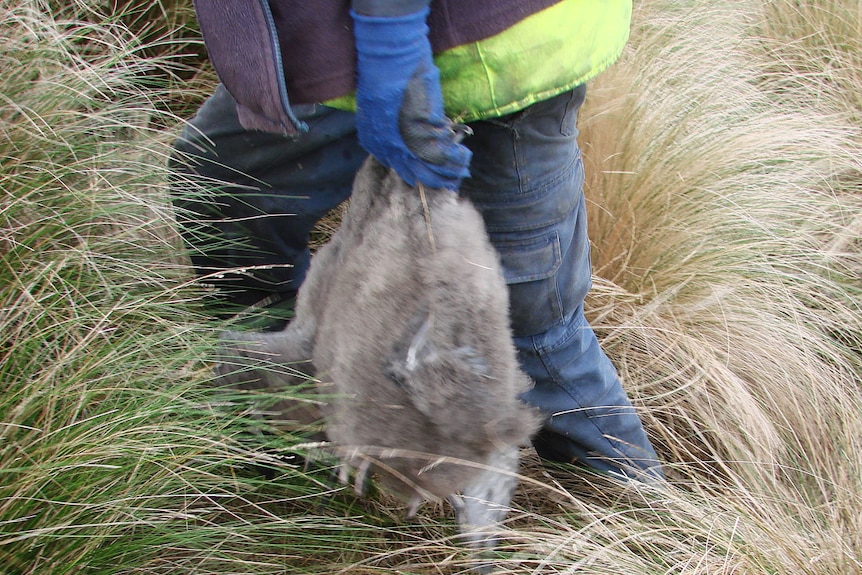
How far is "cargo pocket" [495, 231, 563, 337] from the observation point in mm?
1876

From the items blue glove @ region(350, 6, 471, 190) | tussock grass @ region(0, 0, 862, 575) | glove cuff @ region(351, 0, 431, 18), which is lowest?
tussock grass @ region(0, 0, 862, 575)

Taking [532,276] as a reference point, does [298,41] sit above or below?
above

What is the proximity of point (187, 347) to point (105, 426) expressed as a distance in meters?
0.35

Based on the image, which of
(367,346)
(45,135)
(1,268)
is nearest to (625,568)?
(367,346)

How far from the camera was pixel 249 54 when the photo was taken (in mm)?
1480

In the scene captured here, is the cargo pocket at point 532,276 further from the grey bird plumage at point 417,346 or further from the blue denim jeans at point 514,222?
the grey bird plumage at point 417,346

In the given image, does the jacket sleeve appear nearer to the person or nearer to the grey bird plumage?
the person

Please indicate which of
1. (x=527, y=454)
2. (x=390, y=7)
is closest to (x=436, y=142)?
(x=390, y=7)

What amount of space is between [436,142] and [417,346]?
400mm

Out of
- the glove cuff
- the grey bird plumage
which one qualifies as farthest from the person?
the grey bird plumage

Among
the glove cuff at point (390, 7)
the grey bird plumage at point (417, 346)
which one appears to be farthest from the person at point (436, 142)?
the grey bird plumage at point (417, 346)

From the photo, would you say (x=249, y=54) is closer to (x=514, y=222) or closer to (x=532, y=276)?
(x=514, y=222)

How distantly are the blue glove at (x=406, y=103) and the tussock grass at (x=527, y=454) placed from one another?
82 centimetres

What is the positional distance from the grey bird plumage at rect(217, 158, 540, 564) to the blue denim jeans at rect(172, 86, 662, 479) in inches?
10.3
